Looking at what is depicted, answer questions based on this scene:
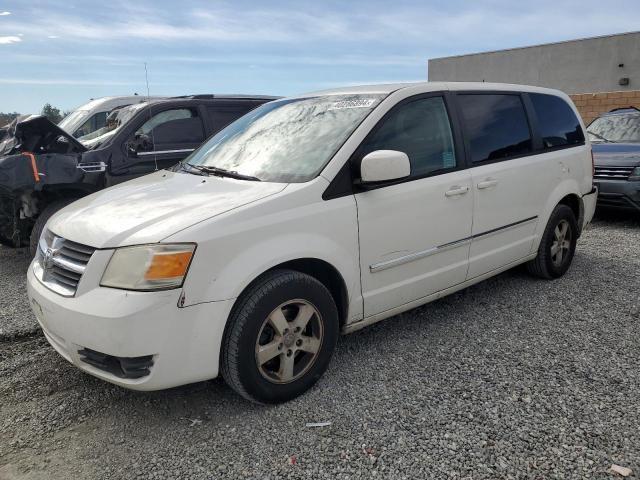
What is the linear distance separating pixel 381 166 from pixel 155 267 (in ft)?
4.39

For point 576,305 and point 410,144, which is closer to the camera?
point 410,144

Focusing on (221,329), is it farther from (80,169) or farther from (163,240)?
(80,169)

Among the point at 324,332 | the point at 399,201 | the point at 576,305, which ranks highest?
the point at 399,201

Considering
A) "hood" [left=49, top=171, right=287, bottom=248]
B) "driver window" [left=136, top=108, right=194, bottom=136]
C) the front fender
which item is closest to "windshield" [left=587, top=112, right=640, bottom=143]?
"driver window" [left=136, top=108, right=194, bottom=136]

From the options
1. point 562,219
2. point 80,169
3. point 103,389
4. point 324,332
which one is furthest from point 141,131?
point 562,219

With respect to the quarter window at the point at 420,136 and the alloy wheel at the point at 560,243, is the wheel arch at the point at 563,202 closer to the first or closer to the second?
the alloy wheel at the point at 560,243

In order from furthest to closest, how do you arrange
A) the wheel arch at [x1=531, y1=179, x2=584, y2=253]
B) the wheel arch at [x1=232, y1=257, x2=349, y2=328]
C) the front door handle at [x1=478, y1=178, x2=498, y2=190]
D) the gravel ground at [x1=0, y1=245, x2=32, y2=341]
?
the wheel arch at [x1=531, y1=179, x2=584, y2=253], the gravel ground at [x1=0, y1=245, x2=32, y2=341], the front door handle at [x1=478, y1=178, x2=498, y2=190], the wheel arch at [x1=232, y1=257, x2=349, y2=328]

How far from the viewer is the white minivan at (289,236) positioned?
2.50 meters

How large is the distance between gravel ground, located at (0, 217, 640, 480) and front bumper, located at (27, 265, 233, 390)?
1.15 feet

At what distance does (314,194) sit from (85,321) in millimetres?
1317

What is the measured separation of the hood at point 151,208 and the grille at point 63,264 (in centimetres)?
5

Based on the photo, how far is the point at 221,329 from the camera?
102 inches

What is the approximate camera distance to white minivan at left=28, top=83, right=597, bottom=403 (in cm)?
250

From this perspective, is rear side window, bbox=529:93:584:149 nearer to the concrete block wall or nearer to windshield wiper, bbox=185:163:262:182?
windshield wiper, bbox=185:163:262:182
